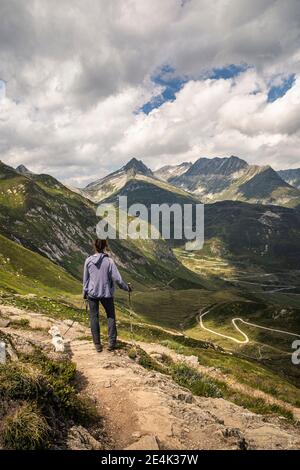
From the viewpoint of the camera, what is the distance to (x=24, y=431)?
8742 mm

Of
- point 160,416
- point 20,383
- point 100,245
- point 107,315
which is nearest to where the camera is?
point 20,383

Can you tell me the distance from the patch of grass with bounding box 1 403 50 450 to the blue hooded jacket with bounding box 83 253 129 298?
8.65 meters

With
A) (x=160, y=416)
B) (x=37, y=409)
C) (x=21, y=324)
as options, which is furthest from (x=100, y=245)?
(x=21, y=324)

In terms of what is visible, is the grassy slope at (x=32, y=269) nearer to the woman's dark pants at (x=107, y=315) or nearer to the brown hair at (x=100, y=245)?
the woman's dark pants at (x=107, y=315)

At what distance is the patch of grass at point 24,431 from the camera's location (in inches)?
338

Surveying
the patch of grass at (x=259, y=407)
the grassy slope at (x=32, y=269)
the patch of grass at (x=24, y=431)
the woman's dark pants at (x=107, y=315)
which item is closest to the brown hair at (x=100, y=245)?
the woman's dark pants at (x=107, y=315)

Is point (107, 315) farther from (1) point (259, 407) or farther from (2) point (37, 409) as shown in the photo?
(2) point (37, 409)

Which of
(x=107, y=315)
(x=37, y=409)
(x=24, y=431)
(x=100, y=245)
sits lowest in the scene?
(x=24, y=431)

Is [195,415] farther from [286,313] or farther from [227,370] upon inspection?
[286,313]

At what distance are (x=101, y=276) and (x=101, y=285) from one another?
16.0 inches

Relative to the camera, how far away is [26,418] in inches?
353

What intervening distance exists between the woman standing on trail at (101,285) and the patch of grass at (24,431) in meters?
8.64

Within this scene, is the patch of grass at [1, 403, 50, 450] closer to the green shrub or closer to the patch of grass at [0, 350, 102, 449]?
the patch of grass at [0, 350, 102, 449]
